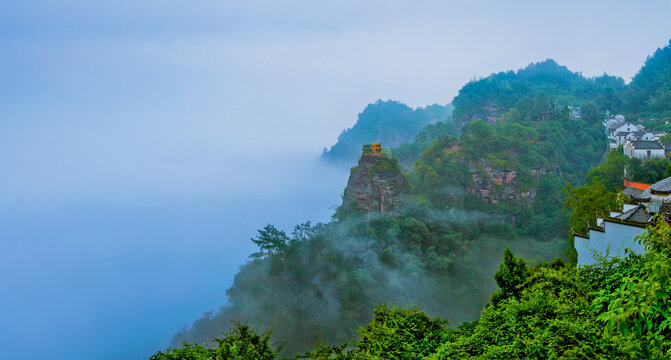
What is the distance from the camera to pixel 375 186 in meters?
23.2

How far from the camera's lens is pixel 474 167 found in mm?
26344

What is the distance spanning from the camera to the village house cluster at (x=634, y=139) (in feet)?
70.0

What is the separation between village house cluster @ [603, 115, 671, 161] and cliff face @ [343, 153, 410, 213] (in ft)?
38.4

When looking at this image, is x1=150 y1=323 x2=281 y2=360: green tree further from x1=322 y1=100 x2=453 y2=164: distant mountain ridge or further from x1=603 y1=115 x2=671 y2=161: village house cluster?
x1=322 y1=100 x2=453 y2=164: distant mountain ridge

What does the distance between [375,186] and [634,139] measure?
51.3ft

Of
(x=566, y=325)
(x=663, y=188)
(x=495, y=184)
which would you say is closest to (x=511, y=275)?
(x=663, y=188)

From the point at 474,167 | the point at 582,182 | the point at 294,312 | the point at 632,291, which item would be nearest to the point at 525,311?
the point at 632,291

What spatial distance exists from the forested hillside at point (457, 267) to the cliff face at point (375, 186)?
0.21 ft

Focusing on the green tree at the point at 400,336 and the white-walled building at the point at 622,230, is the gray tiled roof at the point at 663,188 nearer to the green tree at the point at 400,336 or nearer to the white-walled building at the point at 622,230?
the white-walled building at the point at 622,230

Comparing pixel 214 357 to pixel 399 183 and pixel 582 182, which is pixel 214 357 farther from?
pixel 582 182

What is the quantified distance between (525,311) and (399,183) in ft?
60.2

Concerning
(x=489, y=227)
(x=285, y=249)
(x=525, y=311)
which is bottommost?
(x=525, y=311)

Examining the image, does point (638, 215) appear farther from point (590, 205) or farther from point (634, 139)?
point (634, 139)

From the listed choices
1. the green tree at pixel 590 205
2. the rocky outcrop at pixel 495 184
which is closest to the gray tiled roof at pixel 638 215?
the green tree at pixel 590 205
